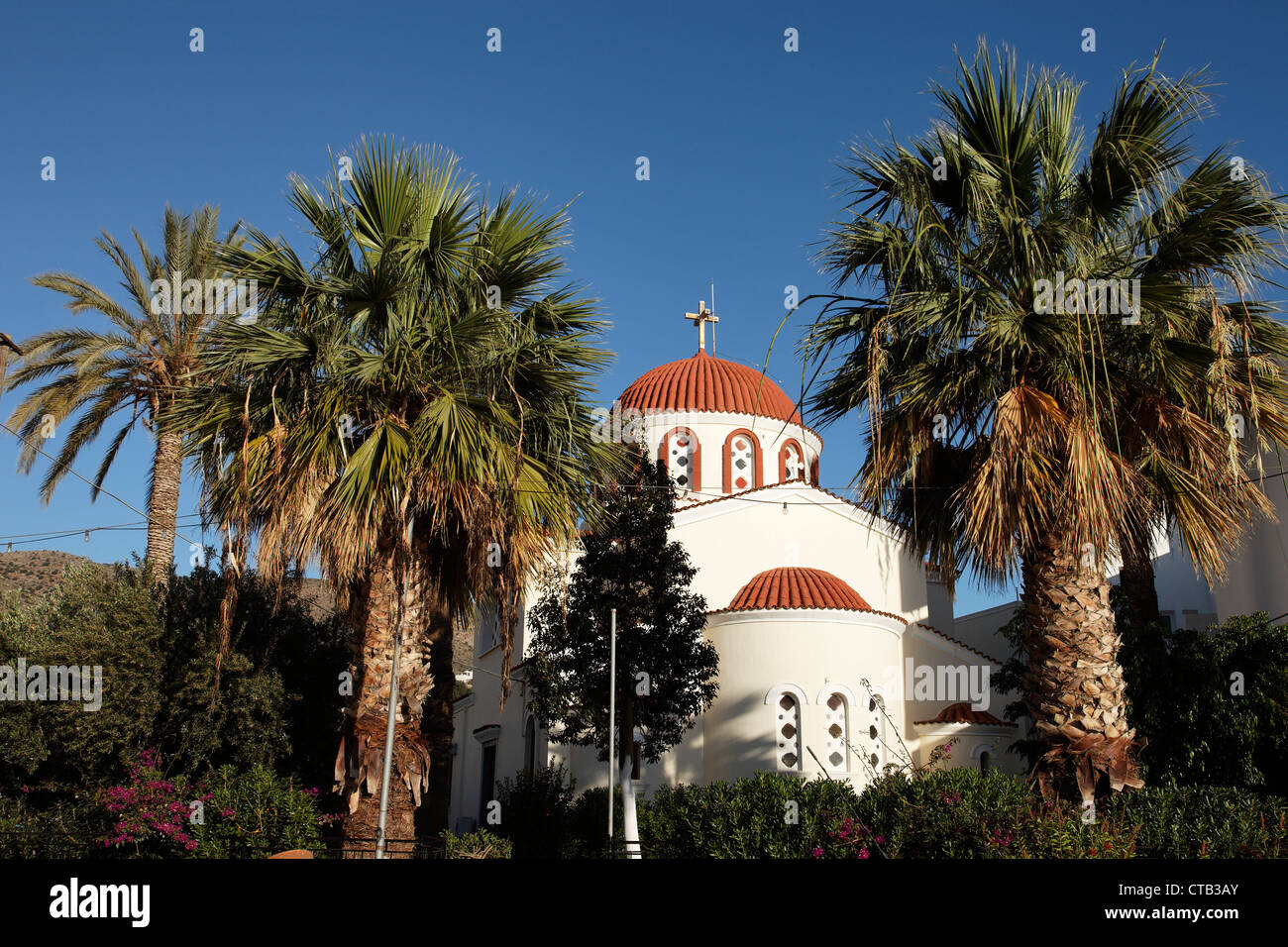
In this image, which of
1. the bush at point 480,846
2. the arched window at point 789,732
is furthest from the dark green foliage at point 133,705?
the arched window at point 789,732

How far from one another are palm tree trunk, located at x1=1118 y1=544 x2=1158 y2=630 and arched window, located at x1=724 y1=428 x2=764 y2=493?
1214 cm

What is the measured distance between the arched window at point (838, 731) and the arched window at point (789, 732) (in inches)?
22.1

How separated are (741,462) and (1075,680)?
61.6 feet

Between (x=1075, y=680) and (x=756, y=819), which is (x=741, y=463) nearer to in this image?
(x=756, y=819)

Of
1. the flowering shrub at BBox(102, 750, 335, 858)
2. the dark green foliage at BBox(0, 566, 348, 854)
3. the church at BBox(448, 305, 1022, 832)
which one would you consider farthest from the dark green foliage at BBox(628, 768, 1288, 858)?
the dark green foliage at BBox(0, 566, 348, 854)

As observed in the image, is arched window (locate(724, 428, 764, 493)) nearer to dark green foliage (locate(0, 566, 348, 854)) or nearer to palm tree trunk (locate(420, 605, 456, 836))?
palm tree trunk (locate(420, 605, 456, 836))

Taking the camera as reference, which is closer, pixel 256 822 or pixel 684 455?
pixel 256 822

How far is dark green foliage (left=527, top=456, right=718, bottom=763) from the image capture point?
17.6 metres

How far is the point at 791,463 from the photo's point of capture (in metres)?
29.3

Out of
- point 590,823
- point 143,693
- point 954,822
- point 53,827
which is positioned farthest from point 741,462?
point 53,827

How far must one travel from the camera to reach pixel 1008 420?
985 centimetres

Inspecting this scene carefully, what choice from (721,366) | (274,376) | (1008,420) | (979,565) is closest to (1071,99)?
(1008,420)
